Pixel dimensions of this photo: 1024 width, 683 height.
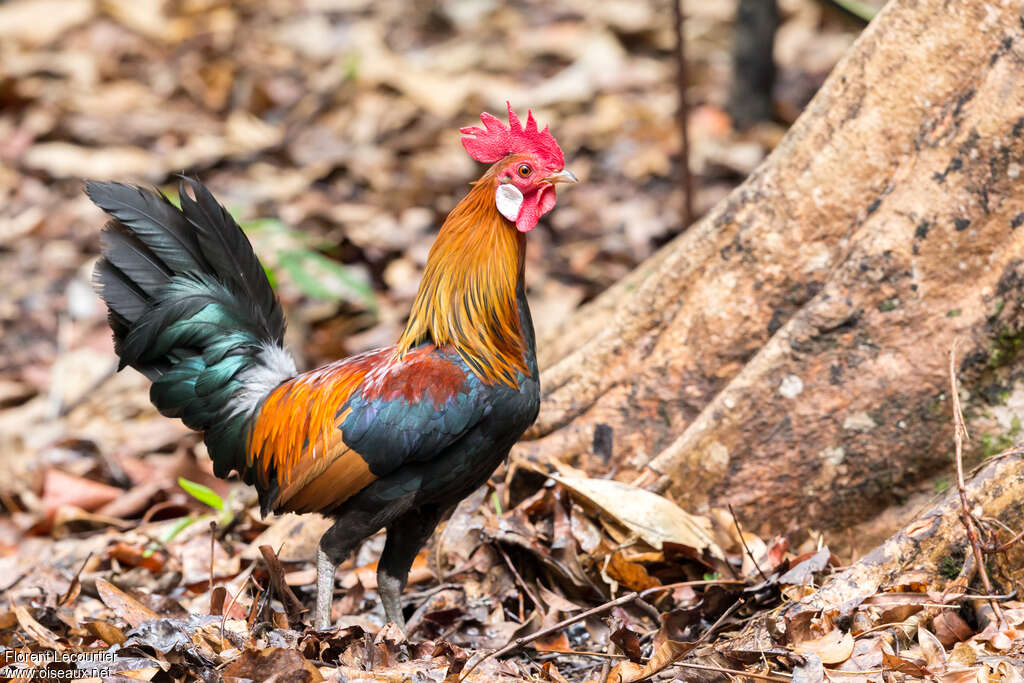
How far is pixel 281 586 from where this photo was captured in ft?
12.6

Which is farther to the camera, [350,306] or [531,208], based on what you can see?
[350,306]

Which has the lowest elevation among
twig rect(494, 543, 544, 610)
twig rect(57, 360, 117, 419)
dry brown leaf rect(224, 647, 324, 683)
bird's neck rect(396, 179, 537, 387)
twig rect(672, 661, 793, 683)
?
twig rect(57, 360, 117, 419)

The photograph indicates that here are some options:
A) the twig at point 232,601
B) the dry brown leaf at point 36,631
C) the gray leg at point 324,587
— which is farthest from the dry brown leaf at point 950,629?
the dry brown leaf at point 36,631

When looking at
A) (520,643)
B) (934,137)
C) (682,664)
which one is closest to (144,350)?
(520,643)

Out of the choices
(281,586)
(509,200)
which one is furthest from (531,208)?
(281,586)

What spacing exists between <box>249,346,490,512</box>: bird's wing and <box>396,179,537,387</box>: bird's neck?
9cm

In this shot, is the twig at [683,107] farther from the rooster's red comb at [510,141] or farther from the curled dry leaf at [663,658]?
the curled dry leaf at [663,658]

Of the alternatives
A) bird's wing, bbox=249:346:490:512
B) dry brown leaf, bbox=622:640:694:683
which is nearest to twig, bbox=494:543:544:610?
bird's wing, bbox=249:346:490:512

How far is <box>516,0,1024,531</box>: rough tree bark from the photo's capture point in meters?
3.80

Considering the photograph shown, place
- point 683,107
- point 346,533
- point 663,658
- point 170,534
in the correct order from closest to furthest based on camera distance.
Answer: point 663,658, point 346,533, point 170,534, point 683,107

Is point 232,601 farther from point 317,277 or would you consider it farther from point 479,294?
point 317,277

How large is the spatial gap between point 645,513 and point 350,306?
12.4 ft

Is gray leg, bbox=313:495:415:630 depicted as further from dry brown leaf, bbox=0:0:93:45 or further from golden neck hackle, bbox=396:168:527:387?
dry brown leaf, bbox=0:0:93:45

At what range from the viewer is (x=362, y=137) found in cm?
902
